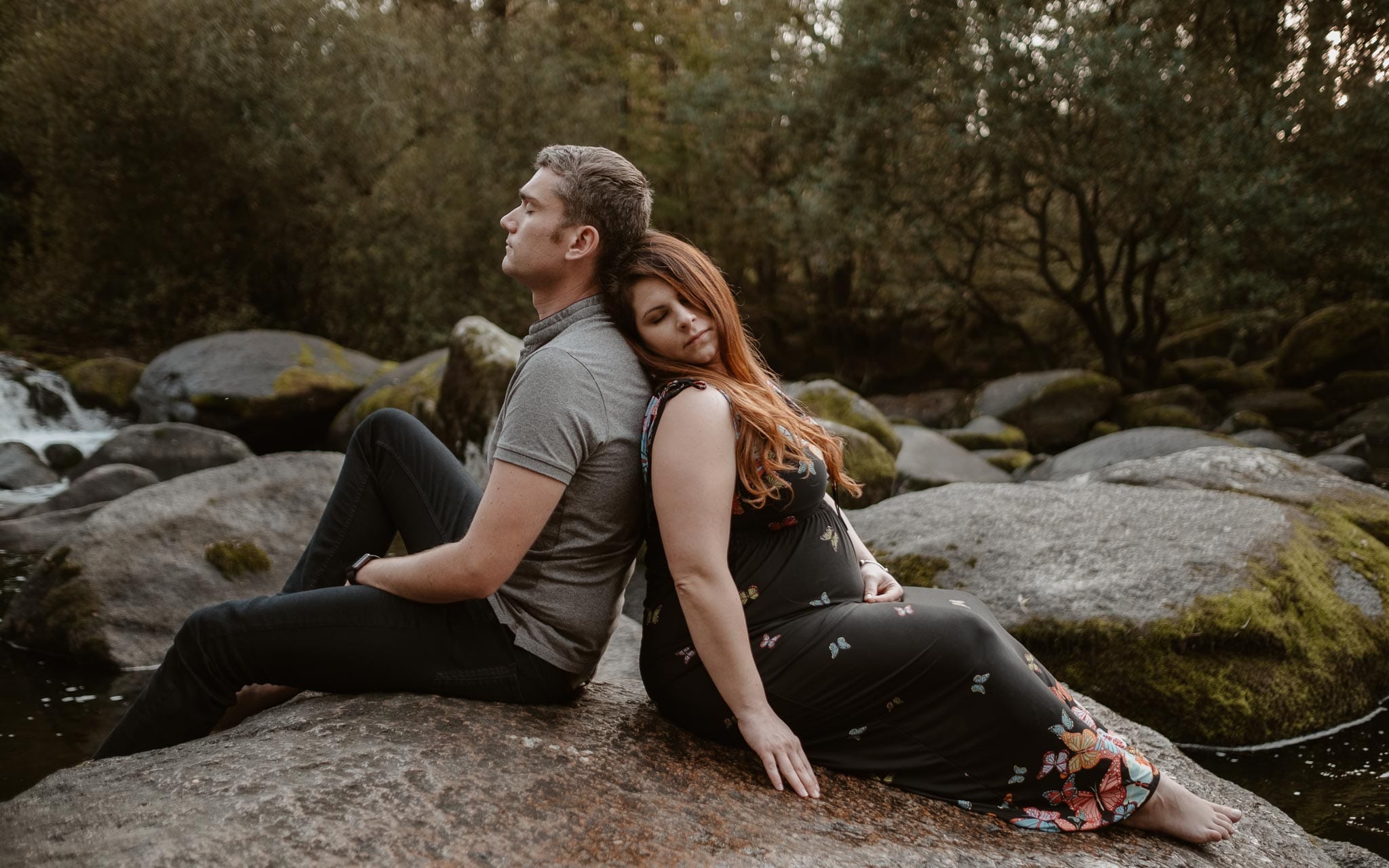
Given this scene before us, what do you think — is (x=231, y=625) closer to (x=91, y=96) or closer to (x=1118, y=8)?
(x=1118, y=8)

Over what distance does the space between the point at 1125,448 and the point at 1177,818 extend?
27.5 feet

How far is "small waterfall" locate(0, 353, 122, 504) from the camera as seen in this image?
13.4 m

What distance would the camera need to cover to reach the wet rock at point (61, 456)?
40.4 ft

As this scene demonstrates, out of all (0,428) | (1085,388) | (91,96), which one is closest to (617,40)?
(91,96)

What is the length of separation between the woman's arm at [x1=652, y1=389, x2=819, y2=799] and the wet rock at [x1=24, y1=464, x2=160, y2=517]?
7.99 meters

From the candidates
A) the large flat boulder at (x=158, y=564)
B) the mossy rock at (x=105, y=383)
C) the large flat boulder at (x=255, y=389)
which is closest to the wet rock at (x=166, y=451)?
the large flat boulder at (x=255, y=389)

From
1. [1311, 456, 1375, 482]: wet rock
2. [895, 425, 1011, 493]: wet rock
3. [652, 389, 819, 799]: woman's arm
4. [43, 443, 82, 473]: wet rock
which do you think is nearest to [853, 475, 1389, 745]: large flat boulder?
[652, 389, 819, 799]: woman's arm

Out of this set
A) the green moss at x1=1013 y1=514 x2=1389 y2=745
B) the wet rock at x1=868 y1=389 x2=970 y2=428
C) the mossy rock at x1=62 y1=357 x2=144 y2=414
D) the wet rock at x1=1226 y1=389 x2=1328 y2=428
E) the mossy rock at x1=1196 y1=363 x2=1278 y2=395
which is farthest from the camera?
the wet rock at x1=868 y1=389 x2=970 y2=428

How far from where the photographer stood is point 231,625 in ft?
9.42

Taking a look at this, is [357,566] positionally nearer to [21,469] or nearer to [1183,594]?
[1183,594]

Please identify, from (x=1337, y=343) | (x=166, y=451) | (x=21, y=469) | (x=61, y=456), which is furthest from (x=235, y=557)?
(x=1337, y=343)

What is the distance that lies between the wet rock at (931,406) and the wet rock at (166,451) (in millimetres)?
11361

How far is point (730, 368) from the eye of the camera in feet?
9.70

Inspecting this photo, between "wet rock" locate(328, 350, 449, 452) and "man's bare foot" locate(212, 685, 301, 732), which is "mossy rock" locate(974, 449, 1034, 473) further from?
"man's bare foot" locate(212, 685, 301, 732)
